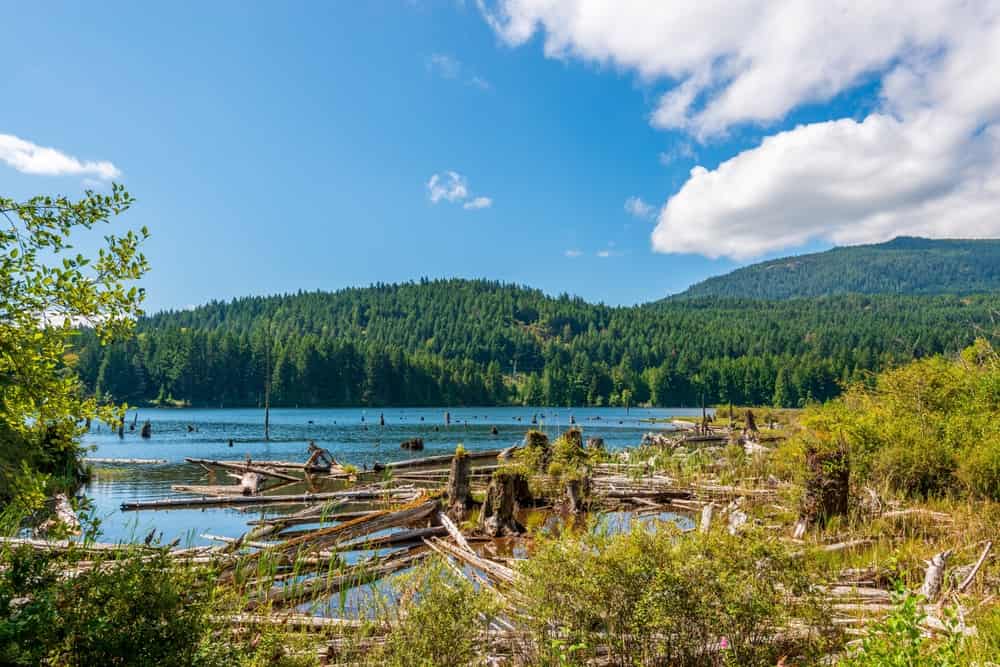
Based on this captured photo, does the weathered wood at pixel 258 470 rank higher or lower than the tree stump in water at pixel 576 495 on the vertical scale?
lower

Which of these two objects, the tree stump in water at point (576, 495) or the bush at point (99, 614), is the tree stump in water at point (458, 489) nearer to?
the tree stump in water at point (576, 495)

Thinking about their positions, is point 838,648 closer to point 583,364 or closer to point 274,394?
point 274,394

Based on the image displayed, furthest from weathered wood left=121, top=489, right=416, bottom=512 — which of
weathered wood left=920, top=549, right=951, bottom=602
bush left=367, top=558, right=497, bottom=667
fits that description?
weathered wood left=920, top=549, right=951, bottom=602

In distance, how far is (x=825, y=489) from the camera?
1241 cm

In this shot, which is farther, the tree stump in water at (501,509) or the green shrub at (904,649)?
the tree stump in water at (501,509)

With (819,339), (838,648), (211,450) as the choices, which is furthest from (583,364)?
(838,648)

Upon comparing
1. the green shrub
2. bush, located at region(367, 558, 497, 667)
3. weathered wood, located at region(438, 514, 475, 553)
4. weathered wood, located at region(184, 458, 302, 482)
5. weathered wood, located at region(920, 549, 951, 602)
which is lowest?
weathered wood, located at region(184, 458, 302, 482)

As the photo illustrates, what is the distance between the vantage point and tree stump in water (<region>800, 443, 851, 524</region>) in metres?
12.4

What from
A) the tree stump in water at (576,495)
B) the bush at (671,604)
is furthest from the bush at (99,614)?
the tree stump in water at (576,495)

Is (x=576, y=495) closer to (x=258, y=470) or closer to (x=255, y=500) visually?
(x=255, y=500)

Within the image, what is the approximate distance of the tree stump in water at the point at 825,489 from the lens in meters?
12.4

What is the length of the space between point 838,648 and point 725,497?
12.5 meters

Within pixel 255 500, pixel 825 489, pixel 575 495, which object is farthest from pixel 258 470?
pixel 825 489

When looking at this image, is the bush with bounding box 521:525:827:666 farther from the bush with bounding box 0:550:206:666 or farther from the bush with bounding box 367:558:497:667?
the bush with bounding box 0:550:206:666
